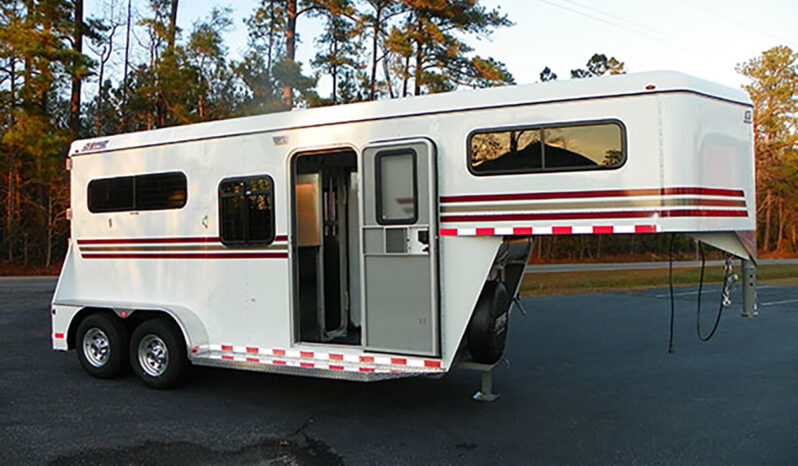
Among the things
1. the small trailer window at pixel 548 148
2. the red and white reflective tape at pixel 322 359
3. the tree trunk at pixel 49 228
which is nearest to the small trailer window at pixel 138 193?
the red and white reflective tape at pixel 322 359

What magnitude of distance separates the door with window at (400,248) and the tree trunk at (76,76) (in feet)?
65.2

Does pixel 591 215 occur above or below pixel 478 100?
below

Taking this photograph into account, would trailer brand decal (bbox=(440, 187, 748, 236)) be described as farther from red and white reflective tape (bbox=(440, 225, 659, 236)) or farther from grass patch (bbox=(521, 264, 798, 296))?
grass patch (bbox=(521, 264, 798, 296))

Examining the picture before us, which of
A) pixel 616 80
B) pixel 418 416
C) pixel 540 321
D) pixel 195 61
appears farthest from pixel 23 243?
pixel 616 80

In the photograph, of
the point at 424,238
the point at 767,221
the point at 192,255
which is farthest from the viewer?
the point at 767,221

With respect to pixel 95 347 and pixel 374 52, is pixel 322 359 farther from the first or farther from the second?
pixel 374 52

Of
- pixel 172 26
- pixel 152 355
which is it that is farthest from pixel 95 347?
pixel 172 26

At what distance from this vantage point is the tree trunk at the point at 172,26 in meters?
23.0

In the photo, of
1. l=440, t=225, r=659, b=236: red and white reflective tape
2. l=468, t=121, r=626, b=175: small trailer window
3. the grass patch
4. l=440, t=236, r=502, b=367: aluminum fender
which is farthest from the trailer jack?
the grass patch

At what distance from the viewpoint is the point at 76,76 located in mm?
21609

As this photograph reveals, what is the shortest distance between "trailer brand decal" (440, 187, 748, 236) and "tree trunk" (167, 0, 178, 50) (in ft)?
64.3

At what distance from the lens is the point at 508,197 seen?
5082 mm

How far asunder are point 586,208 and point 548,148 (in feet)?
1.85

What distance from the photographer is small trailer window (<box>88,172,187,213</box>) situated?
6773 millimetres
